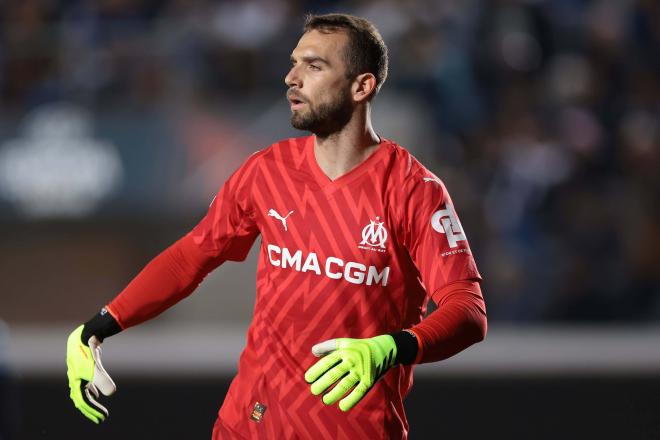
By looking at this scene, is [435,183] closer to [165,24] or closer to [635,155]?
[635,155]

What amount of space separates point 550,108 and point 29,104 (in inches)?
180

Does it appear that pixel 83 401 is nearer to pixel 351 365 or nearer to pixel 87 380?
pixel 87 380

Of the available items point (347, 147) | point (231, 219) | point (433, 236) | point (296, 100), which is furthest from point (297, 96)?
point (433, 236)

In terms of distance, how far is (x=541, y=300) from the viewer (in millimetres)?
8719

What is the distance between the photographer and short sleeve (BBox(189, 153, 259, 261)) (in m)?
4.22

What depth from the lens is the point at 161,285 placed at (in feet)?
14.0

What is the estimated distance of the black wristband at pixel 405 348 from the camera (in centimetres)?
350

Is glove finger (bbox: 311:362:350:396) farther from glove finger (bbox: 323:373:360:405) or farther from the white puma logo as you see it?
the white puma logo

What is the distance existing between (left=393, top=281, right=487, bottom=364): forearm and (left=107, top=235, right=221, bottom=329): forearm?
3.38 ft

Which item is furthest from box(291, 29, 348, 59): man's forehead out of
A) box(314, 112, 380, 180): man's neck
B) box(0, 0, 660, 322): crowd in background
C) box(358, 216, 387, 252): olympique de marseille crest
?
box(0, 0, 660, 322): crowd in background

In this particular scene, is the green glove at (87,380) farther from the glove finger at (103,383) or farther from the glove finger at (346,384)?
the glove finger at (346,384)

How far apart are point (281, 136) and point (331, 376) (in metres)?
6.32

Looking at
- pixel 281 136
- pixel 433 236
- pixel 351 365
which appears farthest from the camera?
pixel 281 136

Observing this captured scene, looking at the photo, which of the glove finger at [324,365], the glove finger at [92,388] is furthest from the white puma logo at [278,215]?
the glove finger at [92,388]
